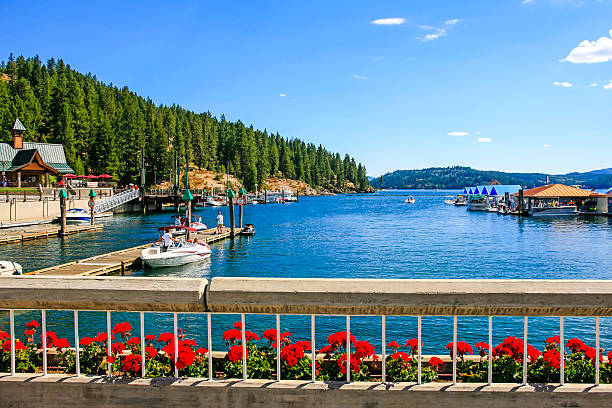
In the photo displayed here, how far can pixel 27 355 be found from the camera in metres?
4.88

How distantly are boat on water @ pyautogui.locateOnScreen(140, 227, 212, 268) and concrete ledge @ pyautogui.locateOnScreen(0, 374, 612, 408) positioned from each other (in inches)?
1188

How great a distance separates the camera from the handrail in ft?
12.9

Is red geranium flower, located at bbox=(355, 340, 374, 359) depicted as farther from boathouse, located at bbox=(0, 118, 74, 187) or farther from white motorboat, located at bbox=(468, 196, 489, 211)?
white motorboat, located at bbox=(468, 196, 489, 211)

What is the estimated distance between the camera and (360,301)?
13.1 feet

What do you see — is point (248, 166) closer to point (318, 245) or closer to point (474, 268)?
point (318, 245)

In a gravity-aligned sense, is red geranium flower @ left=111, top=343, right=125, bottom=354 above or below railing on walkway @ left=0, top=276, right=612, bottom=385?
below

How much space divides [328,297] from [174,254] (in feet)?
106

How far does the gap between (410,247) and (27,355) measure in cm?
4699

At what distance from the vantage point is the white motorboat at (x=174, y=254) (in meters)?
33.5

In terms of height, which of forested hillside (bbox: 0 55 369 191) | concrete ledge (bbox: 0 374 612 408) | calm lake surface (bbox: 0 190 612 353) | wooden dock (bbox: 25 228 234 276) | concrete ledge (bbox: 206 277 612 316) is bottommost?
calm lake surface (bbox: 0 190 612 353)

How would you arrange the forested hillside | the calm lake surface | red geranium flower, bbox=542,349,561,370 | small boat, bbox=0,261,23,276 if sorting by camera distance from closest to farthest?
red geranium flower, bbox=542,349,561,370, the calm lake surface, small boat, bbox=0,261,23,276, the forested hillside

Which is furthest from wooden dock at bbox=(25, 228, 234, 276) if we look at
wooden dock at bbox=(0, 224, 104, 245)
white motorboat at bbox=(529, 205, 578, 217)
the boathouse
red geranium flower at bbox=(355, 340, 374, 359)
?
white motorboat at bbox=(529, 205, 578, 217)

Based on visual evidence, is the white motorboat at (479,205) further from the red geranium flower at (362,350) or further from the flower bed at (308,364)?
the red geranium flower at (362,350)

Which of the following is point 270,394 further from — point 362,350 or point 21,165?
point 21,165
